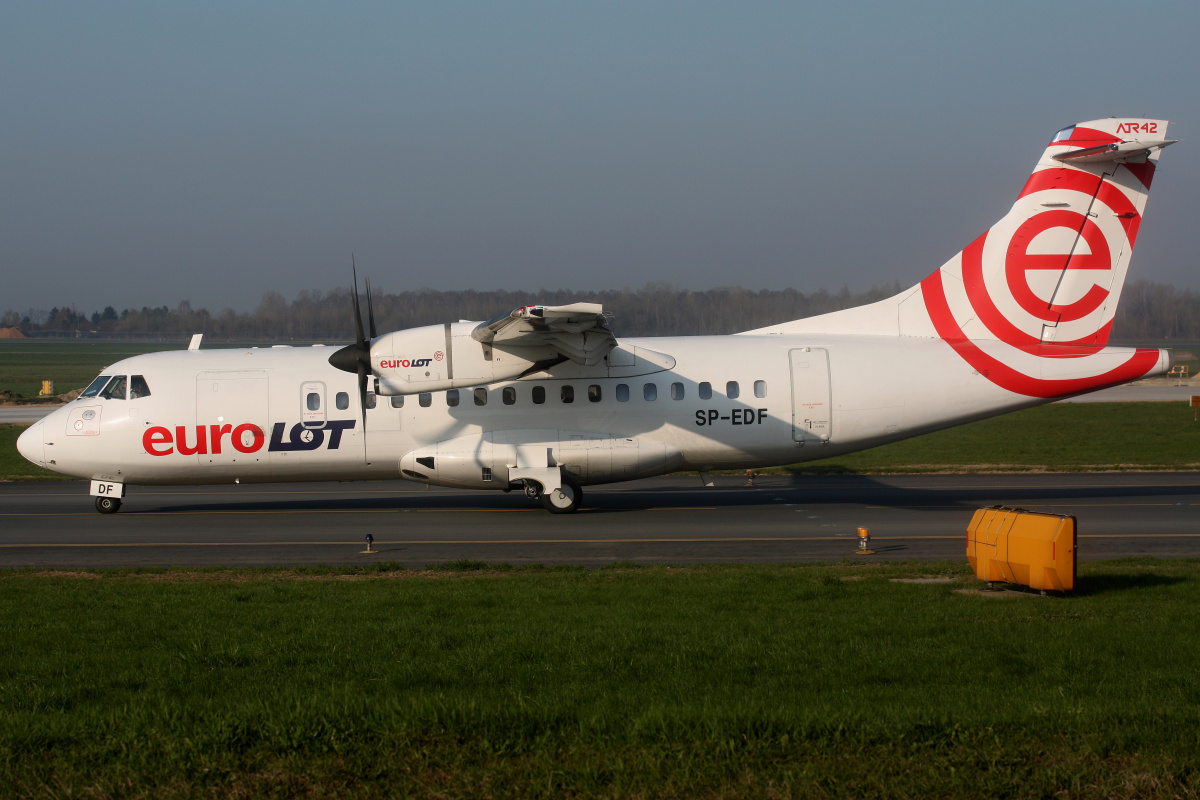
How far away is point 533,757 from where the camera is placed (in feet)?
18.9

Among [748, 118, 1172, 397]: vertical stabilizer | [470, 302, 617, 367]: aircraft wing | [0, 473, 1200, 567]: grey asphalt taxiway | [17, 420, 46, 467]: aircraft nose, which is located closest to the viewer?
[0, 473, 1200, 567]: grey asphalt taxiway

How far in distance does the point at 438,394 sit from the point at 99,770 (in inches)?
564

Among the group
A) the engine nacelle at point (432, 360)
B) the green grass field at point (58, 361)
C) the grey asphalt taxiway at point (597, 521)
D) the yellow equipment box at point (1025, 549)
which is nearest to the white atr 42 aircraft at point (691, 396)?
the engine nacelle at point (432, 360)

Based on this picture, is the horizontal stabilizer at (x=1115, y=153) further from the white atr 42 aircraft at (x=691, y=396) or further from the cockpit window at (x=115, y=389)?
the cockpit window at (x=115, y=389)

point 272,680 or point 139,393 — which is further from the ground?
point 139,393

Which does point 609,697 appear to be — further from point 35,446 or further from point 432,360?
point 35,446

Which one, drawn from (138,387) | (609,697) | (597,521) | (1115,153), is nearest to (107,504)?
(138,387)

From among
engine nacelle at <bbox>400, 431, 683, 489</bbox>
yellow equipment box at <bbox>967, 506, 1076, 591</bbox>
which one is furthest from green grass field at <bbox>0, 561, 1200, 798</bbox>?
engine nacelle at <bbox>400, 431, 683, 489</bbox>

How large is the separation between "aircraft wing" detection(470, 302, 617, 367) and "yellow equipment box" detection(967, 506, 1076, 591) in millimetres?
7485

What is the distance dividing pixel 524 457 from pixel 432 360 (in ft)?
10.0

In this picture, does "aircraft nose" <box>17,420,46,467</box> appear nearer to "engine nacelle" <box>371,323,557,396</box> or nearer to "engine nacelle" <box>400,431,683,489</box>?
"engine nacelle" <box>400,431,683,489</box>

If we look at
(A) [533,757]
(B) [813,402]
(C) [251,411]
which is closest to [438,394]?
(C) [251,411]

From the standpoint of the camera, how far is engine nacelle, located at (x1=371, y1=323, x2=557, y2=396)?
17.5 metres

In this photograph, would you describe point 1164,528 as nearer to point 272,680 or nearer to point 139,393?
point 272,680
